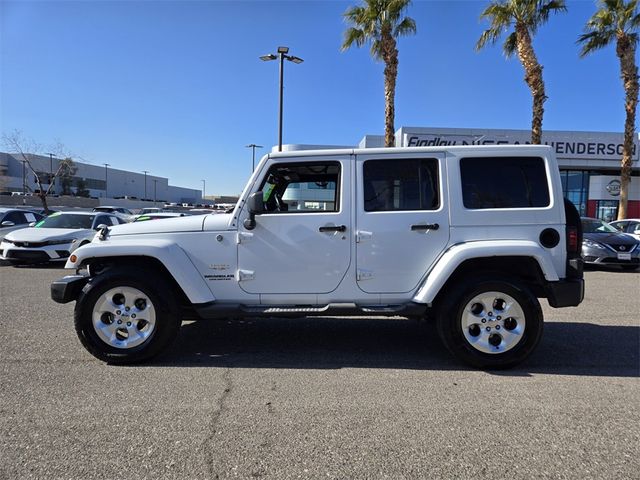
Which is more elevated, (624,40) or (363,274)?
(624,40)

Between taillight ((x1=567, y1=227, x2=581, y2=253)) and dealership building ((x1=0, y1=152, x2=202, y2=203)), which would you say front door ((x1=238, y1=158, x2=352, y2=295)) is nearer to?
taillight ((x1=567, y1=227, x2=581, y2=253))

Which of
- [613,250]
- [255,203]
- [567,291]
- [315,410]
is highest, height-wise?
[255,203]

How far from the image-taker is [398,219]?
4.22 m

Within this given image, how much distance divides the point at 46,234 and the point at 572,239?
11863 millimetres

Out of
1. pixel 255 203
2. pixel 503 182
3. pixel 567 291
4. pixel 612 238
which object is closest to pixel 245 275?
pixel 255 203

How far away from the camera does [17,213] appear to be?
1482cm

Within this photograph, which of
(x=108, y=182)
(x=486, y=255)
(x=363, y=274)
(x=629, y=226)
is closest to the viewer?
(x=486, y=255)

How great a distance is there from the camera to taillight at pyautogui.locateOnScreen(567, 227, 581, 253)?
423 centimetres

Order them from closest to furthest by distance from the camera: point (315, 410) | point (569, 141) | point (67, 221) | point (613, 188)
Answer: point (315, 410), point (67, 221), point (569, 141), point (613, 188)

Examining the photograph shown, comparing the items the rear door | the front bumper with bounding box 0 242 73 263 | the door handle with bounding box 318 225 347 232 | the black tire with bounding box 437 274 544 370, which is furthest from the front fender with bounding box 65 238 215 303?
the front bumper with bounding box 0 242 73 263

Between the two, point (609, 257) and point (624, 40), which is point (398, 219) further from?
point (624, 40)

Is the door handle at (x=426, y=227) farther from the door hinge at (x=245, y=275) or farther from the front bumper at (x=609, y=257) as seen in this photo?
the front bumper at (x=609, y=257)

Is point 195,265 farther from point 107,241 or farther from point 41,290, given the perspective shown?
point 41,290

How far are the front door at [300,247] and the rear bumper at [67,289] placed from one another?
1.69 metres
